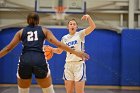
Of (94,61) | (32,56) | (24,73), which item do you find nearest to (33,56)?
(32,56)

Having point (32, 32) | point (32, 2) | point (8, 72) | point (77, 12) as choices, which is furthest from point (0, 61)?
point (32, 32)

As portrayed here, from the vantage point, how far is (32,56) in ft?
13.2

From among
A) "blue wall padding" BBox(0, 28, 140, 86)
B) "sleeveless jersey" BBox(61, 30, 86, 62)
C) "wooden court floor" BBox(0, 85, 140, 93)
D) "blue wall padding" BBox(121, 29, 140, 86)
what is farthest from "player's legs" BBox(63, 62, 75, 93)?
"blue wall padding" BBox(121, 29, 140, 86)

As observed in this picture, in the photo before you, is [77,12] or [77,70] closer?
[77,70]

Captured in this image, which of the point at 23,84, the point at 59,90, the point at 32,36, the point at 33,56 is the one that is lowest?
the point at 59,90

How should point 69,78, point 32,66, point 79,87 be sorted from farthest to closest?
point 69,78 → point 79,87 → point 32,66

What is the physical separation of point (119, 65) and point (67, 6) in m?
2.78

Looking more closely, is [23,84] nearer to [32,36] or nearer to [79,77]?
[32,36]

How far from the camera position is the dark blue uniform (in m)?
4.00

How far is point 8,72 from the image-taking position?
32.9 feet

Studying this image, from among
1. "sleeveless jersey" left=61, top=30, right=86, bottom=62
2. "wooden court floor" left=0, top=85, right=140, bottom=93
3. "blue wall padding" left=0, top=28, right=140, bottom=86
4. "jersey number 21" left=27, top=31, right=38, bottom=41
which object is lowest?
"wooden court floor" left=0, top=85, right=140, bottom=93

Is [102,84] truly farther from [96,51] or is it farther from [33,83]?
[33,83]

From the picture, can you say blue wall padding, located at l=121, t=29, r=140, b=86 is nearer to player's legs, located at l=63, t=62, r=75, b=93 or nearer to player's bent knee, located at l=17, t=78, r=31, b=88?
player's legs, located at l=63, t=62, r=75, b=93

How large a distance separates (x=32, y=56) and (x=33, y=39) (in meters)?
0.24
